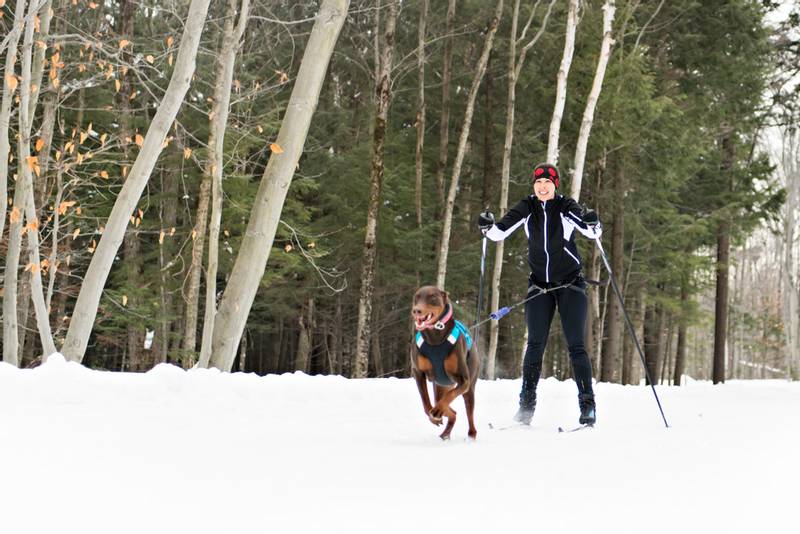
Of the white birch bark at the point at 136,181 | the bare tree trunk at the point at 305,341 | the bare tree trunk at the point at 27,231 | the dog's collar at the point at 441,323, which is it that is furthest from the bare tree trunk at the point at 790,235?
the dog's collar at the point at 441,323

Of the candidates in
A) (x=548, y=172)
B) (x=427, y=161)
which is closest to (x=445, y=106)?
(x=427, y=161)

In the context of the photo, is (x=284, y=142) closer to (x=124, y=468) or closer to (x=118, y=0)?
(x=124, y=468)

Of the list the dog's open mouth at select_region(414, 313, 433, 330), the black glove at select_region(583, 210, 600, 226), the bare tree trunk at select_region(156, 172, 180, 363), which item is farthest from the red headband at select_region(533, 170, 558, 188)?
the bare tree trunk at select_region(156, 172, 180, 363)

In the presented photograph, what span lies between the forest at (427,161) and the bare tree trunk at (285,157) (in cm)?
356

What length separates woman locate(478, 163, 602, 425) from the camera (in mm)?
5496

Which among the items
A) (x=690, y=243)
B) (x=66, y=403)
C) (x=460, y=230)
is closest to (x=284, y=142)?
(x=66, y=403)

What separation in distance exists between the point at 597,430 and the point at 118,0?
1626cm

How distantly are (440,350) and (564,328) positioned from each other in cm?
165

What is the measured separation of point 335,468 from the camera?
3377 mm

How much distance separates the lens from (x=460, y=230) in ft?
71.4

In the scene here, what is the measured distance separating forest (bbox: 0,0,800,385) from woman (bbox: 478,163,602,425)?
661 centimetres

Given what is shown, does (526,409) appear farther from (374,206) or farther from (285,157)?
(374,206)

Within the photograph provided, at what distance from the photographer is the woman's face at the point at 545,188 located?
5.47m

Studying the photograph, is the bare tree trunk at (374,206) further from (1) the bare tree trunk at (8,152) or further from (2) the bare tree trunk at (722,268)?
(2) the bare tree trunk at (722,268)
